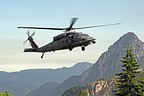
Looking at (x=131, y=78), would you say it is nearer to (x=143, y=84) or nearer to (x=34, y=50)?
(x=143, y=84)

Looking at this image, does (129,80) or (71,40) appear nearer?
(71,40)

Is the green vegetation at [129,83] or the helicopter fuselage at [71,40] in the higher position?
the helicopter fuselage at [71,40]

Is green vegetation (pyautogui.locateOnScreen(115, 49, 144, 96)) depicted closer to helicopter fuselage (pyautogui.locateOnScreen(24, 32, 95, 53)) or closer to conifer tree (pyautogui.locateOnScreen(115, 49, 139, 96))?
conifer tree (pyautogui.locateOnScreen(115, 49, 139, 96))

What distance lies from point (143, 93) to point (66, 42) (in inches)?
1077

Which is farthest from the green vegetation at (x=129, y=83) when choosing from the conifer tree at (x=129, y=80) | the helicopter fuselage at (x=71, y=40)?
the helicopter fuselage at (x=71, y=40)

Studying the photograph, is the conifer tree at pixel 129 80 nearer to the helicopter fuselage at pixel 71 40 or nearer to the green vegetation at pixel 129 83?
the green vegetation at pixel 129 83

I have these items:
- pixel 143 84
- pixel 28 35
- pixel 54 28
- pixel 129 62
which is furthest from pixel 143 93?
pixel 54 28

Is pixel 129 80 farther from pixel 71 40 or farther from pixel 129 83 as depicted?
pixel 71 40

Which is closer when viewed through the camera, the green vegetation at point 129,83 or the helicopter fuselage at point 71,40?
the helicopter fuselage at point 71,40

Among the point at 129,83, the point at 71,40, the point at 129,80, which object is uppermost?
the point at 71,40

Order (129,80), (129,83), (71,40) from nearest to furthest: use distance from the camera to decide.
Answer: (71,40) < (129,83) < (129,80)

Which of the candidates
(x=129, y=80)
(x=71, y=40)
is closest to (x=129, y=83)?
(x=129, y=80)

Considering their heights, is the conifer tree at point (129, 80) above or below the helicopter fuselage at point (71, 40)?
below

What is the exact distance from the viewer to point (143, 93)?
52750 mm
